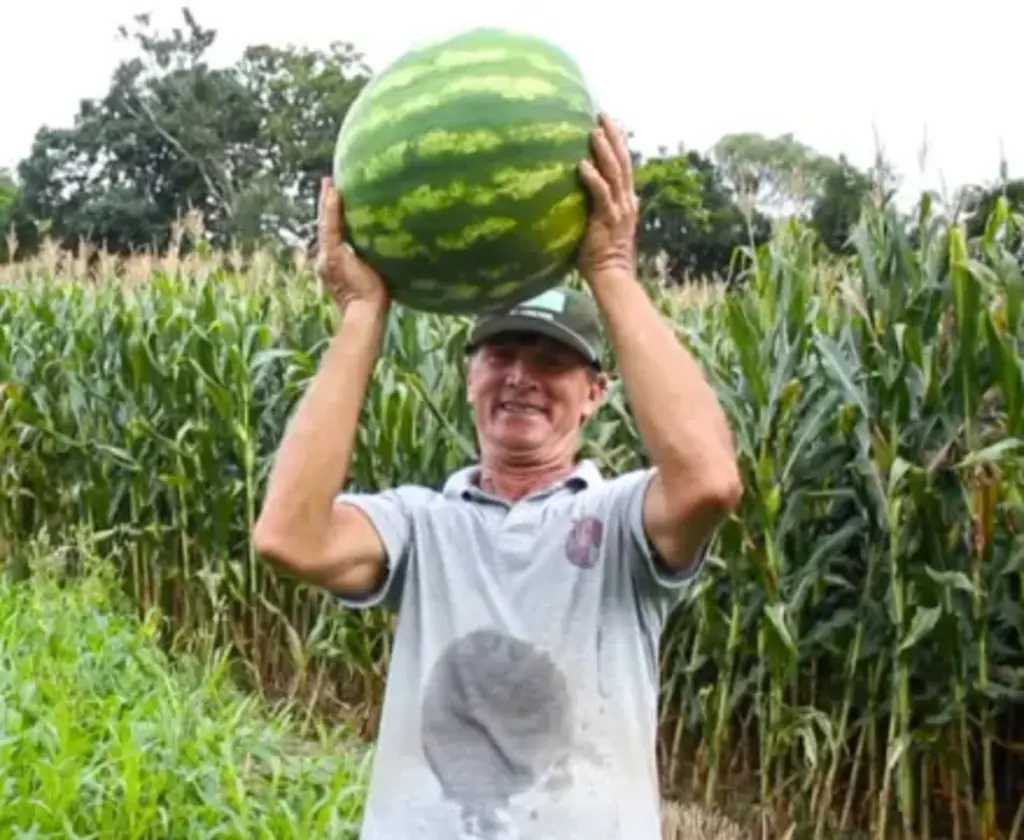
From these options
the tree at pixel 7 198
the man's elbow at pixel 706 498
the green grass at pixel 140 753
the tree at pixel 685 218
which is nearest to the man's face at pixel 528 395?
the man's elbow at pixel 706 498

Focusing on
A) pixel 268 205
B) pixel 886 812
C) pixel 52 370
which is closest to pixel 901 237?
pixel 886 812

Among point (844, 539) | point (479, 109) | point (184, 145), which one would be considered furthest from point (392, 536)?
point (184, 145)

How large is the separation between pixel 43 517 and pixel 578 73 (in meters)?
7.18

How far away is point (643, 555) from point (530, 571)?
15 cm

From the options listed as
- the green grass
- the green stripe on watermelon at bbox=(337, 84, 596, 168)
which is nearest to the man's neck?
the green stripe on watermelon at bbox=(337, 84, 596, 168)

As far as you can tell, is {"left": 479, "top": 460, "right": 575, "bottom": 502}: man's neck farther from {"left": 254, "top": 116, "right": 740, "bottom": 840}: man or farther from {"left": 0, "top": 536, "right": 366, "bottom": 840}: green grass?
{"left": 0, "top": 536, "right": 366, "bottom": 840}: green grass

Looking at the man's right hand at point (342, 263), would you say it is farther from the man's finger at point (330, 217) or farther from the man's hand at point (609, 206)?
the man's hand at point (609, 206)

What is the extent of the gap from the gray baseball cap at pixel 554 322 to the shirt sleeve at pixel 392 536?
10.2 inches

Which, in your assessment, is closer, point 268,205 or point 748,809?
point 748,809

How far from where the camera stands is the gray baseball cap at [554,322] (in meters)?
1.96

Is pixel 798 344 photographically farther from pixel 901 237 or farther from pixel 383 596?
pixel 383 596

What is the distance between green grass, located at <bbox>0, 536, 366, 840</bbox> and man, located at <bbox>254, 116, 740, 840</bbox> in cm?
181

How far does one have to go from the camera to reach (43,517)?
834cm

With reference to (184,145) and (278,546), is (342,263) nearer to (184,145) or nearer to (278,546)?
(278,546)
